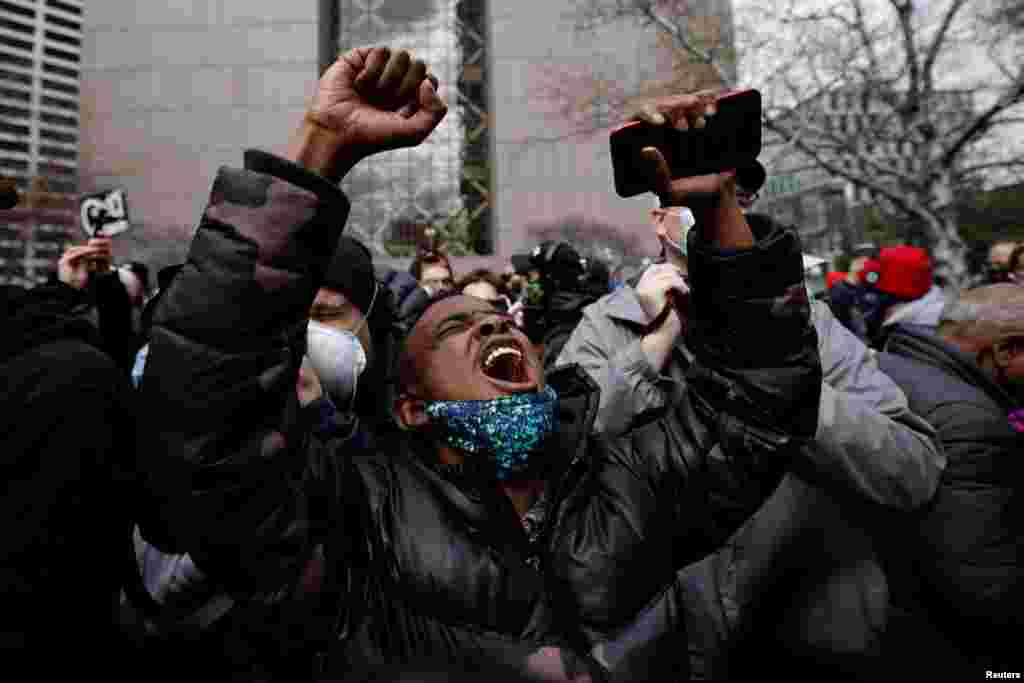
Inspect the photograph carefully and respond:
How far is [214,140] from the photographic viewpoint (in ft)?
73.7

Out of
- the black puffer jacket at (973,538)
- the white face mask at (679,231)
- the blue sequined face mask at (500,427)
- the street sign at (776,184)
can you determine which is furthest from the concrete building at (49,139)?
the black puffer jacket at (973,538)

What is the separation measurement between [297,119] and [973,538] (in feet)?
80.4

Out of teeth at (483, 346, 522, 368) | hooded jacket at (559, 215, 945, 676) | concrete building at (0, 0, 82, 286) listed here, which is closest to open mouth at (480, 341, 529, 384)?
teeth at (483, 346, 522, 368)

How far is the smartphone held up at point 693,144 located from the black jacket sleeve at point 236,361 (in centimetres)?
56

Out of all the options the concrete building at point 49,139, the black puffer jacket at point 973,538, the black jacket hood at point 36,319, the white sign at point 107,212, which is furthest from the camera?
the concrete building at point 49,139

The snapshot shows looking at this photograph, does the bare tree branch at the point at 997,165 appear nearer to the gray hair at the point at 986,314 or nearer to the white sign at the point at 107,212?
the gray hair at the point at 986,314

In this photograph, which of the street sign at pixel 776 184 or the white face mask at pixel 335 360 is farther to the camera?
the street sign at pixel 776 184

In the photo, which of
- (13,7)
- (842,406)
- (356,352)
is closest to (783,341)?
(842,406)

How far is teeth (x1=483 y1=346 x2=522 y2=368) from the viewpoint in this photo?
5.20ft

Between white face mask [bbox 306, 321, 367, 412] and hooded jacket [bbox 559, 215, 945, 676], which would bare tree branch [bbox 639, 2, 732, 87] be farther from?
white face mask [bbox 306, 321, 367, 412]

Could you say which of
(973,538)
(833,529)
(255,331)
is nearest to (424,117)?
(255,331)

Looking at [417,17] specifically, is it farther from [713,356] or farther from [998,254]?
[713,356]

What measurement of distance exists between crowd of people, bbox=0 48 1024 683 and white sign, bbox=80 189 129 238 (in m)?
3.20

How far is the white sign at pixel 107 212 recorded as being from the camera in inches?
172
